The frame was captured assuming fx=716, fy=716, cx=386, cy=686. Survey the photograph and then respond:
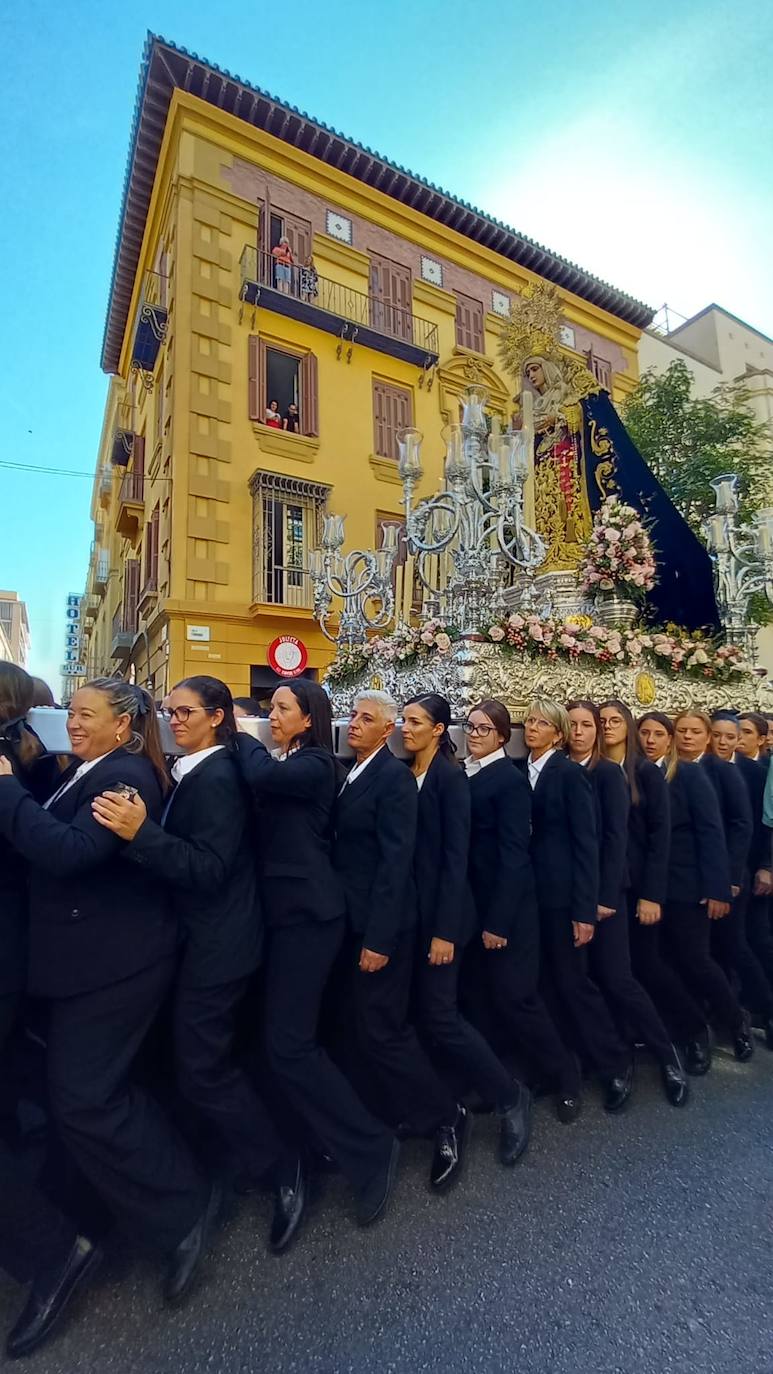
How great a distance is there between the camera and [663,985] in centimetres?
393

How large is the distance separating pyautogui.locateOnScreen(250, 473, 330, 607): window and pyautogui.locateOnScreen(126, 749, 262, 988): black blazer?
12.1 metres

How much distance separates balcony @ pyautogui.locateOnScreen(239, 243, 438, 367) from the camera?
15.1 m

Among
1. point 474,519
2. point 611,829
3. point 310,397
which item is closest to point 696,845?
point 611,829

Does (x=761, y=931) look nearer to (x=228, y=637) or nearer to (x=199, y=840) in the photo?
(x=199, y=840)

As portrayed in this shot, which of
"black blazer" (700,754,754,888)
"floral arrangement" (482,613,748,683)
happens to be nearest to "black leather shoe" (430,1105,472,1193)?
"black blazer" (700,754,754,888)

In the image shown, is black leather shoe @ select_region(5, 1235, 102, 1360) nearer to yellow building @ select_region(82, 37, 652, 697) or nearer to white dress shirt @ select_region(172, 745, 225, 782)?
white dress shirt @ select_region(172, 745, 225, 782)

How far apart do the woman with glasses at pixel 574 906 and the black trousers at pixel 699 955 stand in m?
0.73

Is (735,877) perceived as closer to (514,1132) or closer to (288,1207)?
(514,1132)

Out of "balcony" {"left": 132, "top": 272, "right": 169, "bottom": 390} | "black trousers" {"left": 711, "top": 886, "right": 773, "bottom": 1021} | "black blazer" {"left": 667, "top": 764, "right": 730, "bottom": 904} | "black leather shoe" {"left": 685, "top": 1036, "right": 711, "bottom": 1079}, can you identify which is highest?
"balcony" {"left": 132, "top": 272, "right": 169, "bottom": 390}

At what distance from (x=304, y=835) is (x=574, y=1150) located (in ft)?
6.07

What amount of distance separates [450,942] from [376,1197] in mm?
925

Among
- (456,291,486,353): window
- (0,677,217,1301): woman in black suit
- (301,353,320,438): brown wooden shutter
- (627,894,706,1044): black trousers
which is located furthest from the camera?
(456,291,486,353): window

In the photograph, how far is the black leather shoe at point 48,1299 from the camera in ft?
6.77

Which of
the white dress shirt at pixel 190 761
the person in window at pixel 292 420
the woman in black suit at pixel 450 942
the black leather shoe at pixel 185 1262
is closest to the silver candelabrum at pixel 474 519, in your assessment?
the woman in black suit at pixel 450 942
